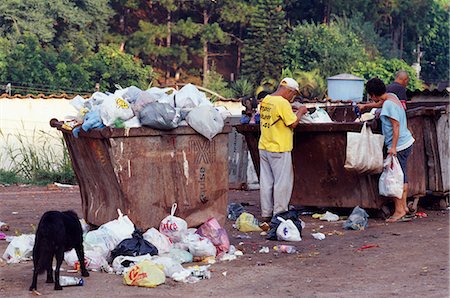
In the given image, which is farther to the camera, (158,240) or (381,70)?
(381,70)

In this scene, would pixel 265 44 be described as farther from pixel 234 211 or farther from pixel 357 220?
pixel 357 220

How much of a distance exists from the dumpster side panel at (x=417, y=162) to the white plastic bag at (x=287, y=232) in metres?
1.92

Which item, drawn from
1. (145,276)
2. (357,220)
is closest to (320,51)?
(357,220)

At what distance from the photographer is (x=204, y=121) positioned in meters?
8.71

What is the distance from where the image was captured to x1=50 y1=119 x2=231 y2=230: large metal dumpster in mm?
8477

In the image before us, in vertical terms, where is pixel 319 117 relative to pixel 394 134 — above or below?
above

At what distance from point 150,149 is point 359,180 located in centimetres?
279

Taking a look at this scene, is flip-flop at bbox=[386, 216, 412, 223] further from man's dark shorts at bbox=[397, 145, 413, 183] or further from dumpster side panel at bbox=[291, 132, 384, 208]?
man's dark shorts at bbox=[397, 145, 413, 183]

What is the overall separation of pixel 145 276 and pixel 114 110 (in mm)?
1933

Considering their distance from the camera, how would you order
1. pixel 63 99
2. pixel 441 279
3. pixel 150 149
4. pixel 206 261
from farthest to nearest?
pixel 63 99, pixel 150 149, pixel 206 261, pixel 441 279

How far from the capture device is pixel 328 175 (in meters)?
10.6

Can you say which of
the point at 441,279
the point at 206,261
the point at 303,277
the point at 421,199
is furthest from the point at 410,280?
the point at 421,199

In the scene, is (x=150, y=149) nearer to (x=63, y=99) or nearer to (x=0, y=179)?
(x=0, y=179)

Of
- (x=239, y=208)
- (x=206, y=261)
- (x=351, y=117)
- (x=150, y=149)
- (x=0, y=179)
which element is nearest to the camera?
(x=206, y=261)
